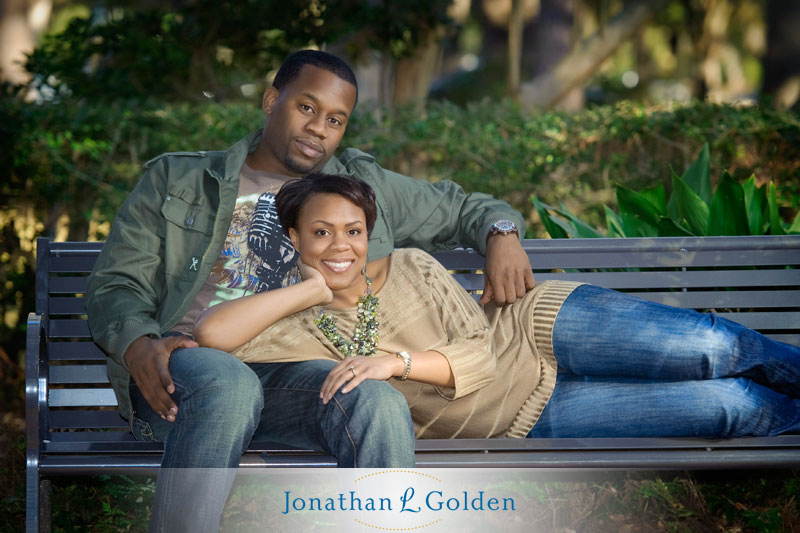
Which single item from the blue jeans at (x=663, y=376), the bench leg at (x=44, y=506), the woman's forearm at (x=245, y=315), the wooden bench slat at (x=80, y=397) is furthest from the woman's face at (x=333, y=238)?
the bench leg at (x=44, y=506)

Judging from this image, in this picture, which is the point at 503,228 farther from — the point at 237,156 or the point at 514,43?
the point at 514,43

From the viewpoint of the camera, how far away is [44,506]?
3395 millimetres

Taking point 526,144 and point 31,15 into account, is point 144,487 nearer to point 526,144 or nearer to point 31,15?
point 526,144

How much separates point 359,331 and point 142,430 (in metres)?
0.81

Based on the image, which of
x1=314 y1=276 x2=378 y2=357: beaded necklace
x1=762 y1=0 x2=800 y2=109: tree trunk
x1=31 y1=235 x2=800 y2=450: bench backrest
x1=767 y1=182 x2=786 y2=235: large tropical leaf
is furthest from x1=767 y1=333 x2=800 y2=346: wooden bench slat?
x1=762 y1=0 x2=800 y2=109: tree trunk

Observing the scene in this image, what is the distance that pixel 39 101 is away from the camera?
22.7 feet

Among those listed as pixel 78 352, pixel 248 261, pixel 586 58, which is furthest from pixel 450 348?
pixel 586 58

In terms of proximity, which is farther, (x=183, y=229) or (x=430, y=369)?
(x=183, y=229)

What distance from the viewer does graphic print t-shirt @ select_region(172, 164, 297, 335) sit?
3453mm

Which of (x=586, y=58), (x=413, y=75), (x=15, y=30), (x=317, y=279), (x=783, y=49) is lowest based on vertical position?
(x=317, y=279)

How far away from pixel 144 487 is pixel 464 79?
18283 millimetres

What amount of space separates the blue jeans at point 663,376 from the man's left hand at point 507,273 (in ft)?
0.62

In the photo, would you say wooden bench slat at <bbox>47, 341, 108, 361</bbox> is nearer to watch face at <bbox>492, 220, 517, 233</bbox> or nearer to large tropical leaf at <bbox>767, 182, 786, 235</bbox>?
watch face at <bbox>492, 220, 517, 233</bbox>

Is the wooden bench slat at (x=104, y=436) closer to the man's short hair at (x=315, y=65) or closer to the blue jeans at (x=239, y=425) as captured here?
the blue jeans at (x=239, y=425)
